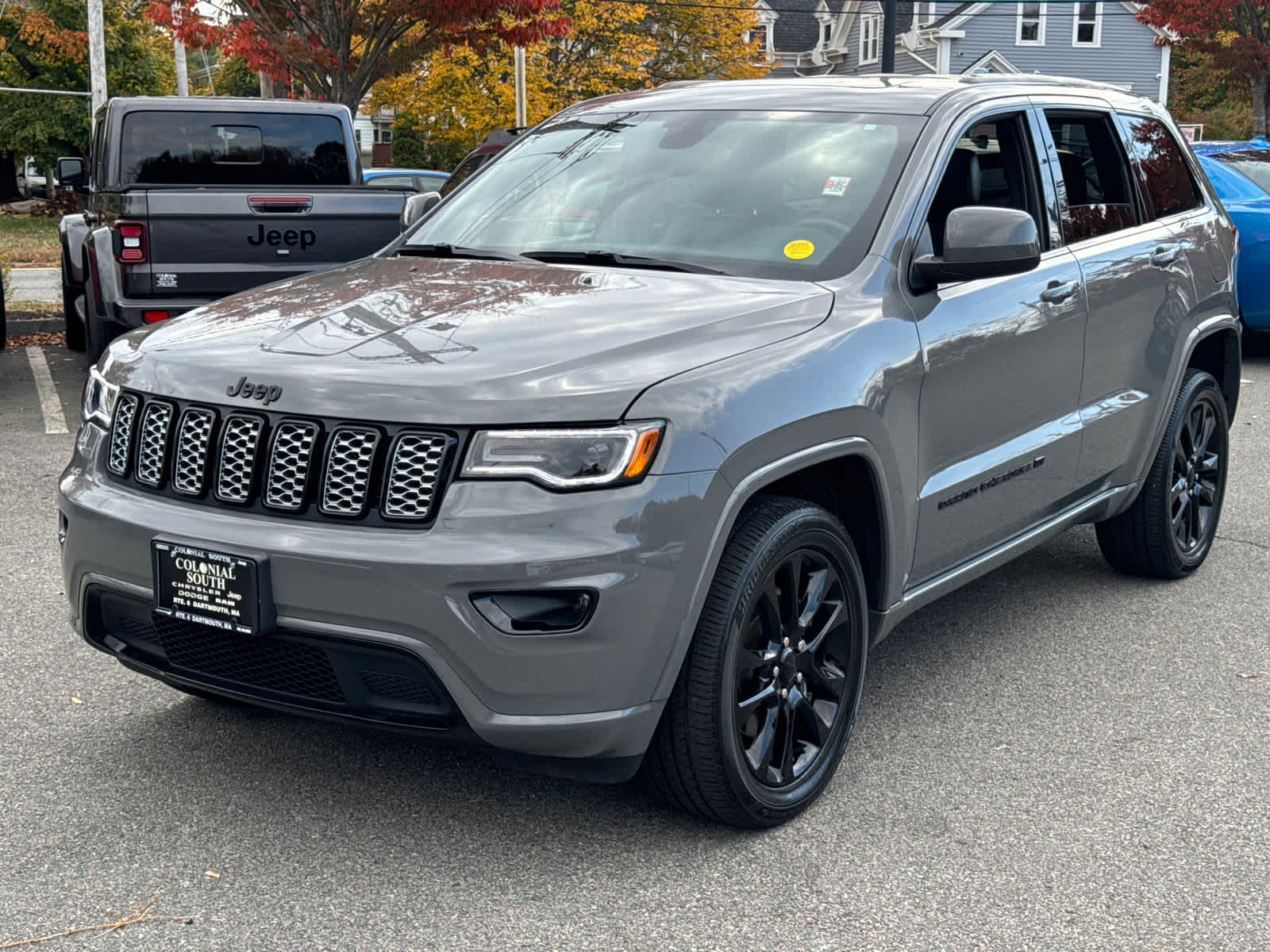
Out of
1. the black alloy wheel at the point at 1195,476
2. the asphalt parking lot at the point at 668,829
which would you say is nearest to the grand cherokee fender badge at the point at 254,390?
the asphalt parking lot at the point at 668,829

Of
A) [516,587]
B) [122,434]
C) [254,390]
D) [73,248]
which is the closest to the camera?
[516,587]

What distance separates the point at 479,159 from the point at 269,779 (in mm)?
9077

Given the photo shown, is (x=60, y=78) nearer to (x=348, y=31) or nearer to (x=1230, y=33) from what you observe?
(x=348, y=31)

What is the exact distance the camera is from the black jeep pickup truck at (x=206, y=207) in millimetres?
8789

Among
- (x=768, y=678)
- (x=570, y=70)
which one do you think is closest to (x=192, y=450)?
(x=768, y=678)

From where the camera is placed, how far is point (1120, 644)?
524 centimetres

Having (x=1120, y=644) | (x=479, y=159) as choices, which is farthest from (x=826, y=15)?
(x=1120, y=644)

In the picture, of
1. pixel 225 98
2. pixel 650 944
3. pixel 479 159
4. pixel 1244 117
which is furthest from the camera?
pixel 1244 117

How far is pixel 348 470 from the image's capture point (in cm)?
326

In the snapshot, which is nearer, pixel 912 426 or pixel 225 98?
pixel 912 426

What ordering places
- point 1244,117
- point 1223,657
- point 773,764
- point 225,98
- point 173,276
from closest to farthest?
point 773,764
point 1223,657
point 173,276
point 225,98
point 1244,117

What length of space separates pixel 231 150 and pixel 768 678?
25.7ft

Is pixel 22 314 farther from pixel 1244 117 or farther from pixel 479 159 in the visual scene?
pixel 1244 117

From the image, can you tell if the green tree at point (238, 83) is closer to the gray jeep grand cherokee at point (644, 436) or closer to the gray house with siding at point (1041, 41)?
the gray house with siding at point (1041, 41)
